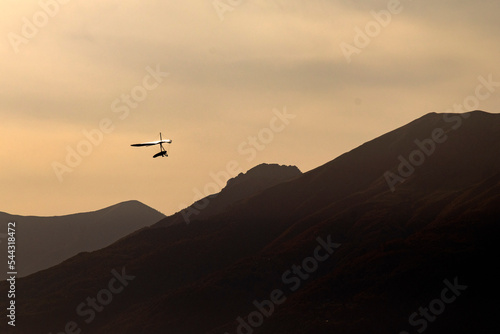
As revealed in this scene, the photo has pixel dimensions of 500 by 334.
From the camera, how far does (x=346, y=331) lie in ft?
569

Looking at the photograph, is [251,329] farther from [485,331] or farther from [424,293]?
[485,331]

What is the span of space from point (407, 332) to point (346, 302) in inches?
1107

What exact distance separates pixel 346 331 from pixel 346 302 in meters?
19.6

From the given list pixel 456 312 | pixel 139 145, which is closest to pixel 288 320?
pixel 456 312

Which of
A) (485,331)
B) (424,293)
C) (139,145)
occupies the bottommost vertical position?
(485,331)

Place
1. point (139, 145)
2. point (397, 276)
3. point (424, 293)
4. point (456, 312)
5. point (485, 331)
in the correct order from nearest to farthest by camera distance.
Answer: point (139, 145), point (485, 331), point (456, 312), point (424, 293), point (397, 276)

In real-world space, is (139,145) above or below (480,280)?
above

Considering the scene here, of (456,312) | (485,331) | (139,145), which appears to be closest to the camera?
(139,145)

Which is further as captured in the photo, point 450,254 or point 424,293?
point 450,254

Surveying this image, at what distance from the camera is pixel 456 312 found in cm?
17100

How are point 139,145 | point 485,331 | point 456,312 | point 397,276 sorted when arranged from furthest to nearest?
point 397,276
point 456,312
point 485,331
point 139,145

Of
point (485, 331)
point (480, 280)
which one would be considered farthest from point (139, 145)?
point (480, 280)

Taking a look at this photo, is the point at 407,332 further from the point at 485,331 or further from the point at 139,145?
the point at 139,145

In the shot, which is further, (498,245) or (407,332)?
(498,245)
